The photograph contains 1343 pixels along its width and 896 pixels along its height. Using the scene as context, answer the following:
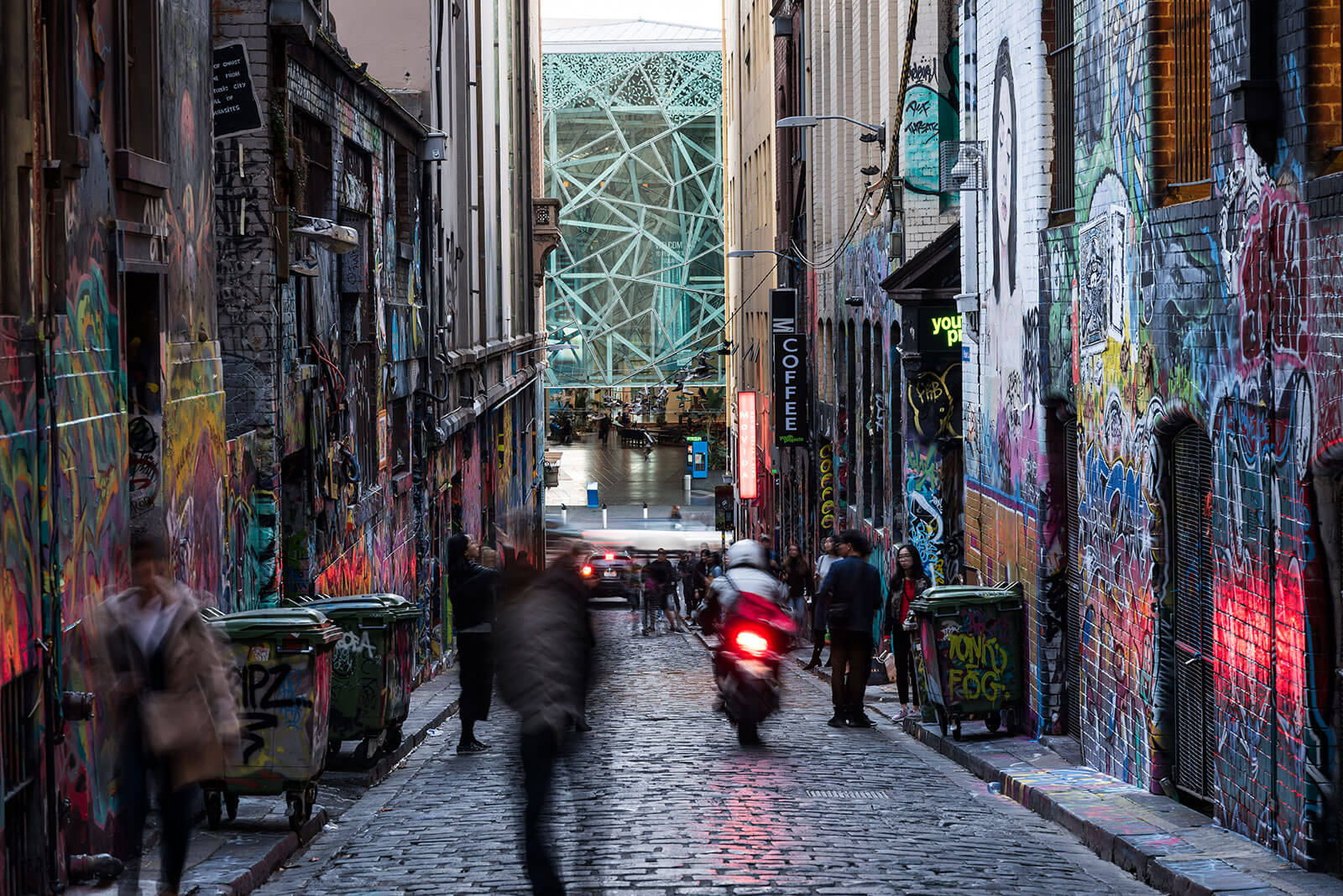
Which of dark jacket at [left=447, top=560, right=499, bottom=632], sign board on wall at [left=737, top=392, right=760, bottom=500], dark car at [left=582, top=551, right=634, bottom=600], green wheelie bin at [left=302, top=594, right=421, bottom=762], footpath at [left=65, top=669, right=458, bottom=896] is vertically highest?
sign board on wall at [left=737, top=392, right=760, bottom=500]

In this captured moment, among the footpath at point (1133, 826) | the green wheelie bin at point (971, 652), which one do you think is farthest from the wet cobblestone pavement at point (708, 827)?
the green wheelie bin at point (971, 652)

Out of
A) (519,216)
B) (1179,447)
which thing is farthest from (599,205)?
(1179,447)

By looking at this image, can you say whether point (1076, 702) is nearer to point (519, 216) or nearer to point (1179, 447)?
point (1179, 447)

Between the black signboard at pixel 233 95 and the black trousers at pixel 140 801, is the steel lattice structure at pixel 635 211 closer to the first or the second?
the black signboard at pixel 233 95

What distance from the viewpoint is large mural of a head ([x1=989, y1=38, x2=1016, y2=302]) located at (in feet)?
48.9

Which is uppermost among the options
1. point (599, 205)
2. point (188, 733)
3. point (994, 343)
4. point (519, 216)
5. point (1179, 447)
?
point (599, 205)

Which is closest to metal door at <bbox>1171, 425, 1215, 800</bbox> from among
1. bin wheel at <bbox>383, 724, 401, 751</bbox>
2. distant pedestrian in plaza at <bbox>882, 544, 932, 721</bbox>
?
distant pedestrian in plaza at <bbox>882, 544, 932, 721</bbox>

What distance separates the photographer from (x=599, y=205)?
290 feet

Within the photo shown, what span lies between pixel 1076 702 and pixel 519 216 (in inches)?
1388

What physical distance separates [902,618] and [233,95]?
855 cm

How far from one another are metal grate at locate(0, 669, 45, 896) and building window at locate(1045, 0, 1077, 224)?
8581 mm

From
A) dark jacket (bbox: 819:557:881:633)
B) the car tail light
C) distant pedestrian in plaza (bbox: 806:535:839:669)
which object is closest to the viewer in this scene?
the car tail light

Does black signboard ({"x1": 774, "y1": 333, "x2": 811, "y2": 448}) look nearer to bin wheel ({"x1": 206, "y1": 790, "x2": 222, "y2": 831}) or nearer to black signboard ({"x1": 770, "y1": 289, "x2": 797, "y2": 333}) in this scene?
black signboard ({"x1": 770, "y1": 289, "x2": 797, "y2": 333})

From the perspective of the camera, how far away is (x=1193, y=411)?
32.3 feet
